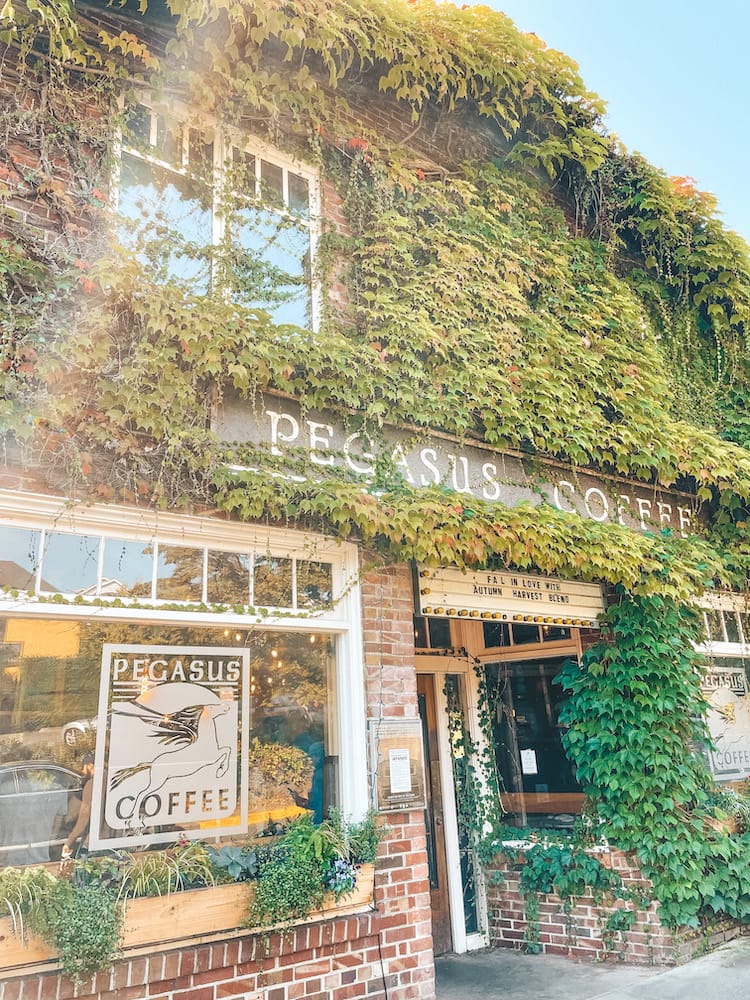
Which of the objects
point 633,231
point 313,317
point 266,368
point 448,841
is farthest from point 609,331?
point 448,841

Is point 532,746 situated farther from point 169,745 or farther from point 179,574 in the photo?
point 179,574

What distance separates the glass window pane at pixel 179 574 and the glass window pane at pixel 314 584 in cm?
71

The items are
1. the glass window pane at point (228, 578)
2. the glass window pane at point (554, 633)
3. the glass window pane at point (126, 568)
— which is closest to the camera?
the glass window pane at point (126, 568)

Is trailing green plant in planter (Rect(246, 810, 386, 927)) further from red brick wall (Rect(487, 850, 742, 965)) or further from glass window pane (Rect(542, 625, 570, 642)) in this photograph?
glass window pane (Rect(542, 625, 570, 642))

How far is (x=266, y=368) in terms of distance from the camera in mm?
4863

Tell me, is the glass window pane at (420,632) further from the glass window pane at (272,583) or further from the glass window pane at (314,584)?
the glass window pane at (272,583)

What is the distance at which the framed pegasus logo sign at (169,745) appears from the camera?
13.5 feet

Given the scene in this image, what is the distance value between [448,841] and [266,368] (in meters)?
4.62

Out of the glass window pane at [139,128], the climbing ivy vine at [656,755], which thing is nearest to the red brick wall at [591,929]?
the climbing ivy vine at [656,755]

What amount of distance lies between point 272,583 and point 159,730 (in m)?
1.12

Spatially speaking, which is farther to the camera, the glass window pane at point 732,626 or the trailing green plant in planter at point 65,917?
the glass window pane at point 732,626

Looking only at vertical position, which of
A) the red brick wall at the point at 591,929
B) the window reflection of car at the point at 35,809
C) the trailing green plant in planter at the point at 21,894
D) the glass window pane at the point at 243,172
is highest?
the glass window pane at the point at 243,172


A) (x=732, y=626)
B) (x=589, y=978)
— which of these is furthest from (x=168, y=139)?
(x=732, y=626)

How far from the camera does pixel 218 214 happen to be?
5453mm
